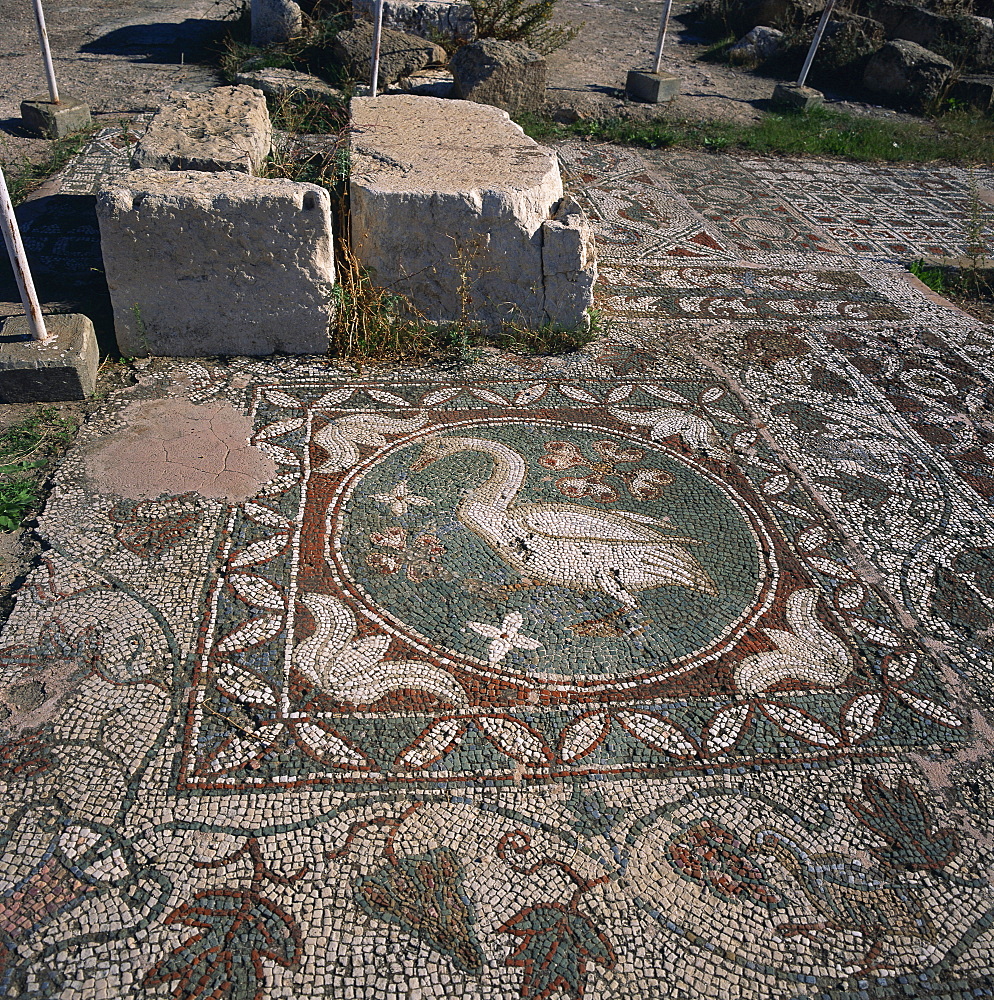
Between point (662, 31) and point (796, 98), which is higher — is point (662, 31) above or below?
above

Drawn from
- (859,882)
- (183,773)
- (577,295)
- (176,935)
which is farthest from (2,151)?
(859,882)

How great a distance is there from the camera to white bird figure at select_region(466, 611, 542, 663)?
298cm

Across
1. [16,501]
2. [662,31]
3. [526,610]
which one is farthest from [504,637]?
[662,31]

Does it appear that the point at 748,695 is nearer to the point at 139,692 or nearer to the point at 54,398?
the point at 139,692

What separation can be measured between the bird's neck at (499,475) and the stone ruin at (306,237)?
1065 millimetres

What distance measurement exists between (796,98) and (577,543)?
791 centimetres

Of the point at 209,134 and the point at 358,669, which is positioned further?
the point at 209,134

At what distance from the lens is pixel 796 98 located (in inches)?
367

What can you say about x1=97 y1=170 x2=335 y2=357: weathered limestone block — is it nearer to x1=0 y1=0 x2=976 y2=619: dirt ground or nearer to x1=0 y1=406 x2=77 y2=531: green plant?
x1=0 y1=406 x2=77 y2=531: green plant

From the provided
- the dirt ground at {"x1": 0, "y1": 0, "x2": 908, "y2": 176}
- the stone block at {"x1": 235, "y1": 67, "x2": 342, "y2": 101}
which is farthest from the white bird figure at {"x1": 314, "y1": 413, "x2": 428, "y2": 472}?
the stone block at {"x1": 235, "y1": 67, "x2": 342, "y2": 101}

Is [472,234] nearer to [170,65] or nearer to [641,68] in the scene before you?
[170,65]

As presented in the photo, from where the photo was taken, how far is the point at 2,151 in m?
6.57

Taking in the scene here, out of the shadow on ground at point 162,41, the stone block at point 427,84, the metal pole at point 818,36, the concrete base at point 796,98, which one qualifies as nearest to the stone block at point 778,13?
the metal pole at point 818,36

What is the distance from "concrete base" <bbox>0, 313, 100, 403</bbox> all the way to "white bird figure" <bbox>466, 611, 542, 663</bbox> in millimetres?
2271
